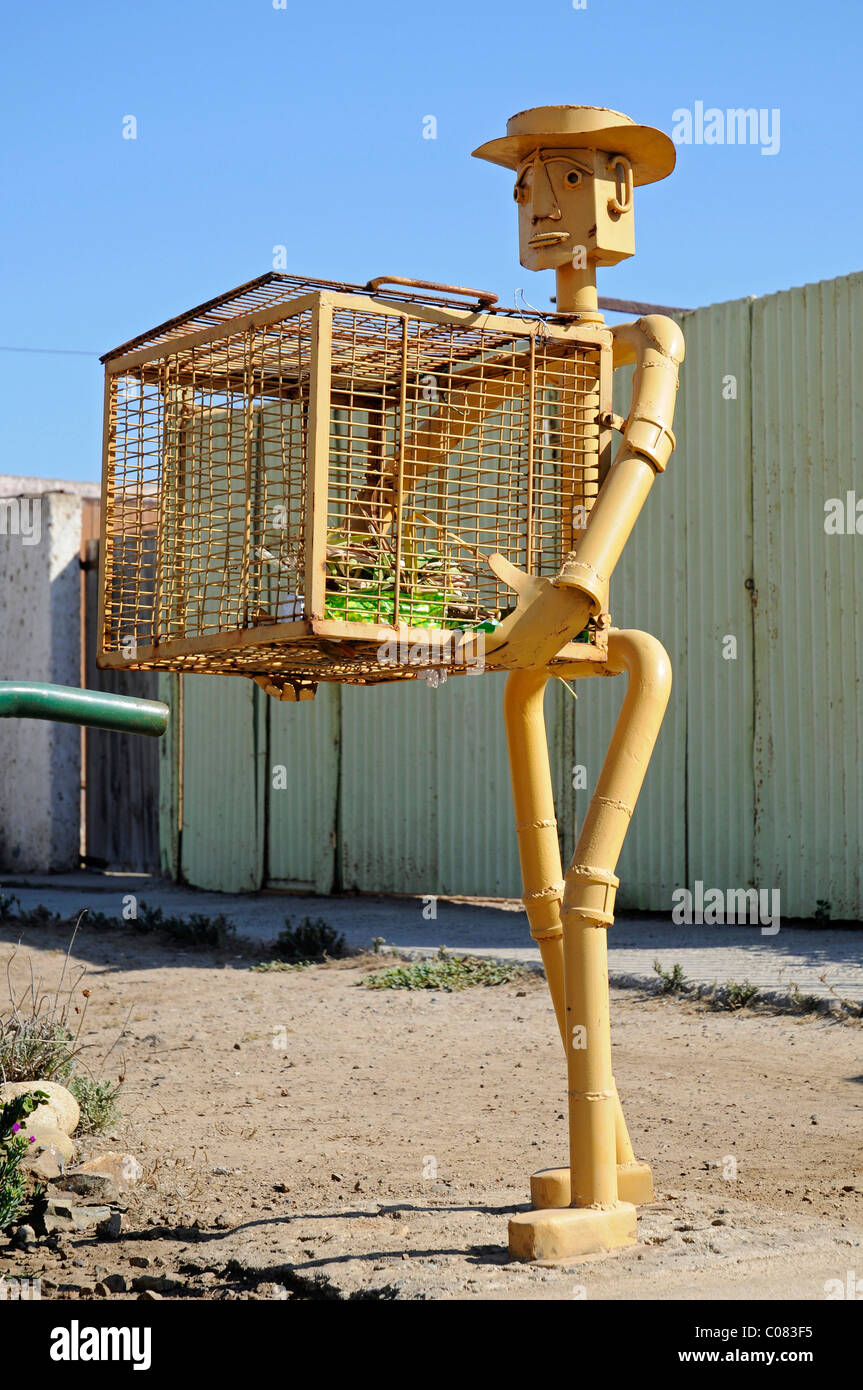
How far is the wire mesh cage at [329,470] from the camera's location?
3.60m

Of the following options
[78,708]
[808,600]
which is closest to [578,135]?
[78,708]

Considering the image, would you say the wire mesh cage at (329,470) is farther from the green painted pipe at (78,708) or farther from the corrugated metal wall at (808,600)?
the corrugated metal wall at (808,600)

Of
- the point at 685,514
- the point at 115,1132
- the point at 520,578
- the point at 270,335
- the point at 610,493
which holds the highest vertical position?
the point at 685,514

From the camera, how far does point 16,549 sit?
17656 mm

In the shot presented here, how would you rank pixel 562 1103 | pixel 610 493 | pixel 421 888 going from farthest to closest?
pixel 421 888
pixel 562 1103
pixel 610 493

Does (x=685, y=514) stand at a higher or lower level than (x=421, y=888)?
higher

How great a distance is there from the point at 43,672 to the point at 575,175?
13472 mm

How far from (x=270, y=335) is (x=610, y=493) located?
1.01m

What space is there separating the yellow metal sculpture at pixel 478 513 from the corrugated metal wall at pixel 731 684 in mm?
6109

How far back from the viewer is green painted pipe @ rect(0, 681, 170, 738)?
2379mm

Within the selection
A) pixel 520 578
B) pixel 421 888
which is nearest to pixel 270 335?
pixel 520 578

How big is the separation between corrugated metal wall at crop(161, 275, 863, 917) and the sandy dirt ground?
93.7 inches
